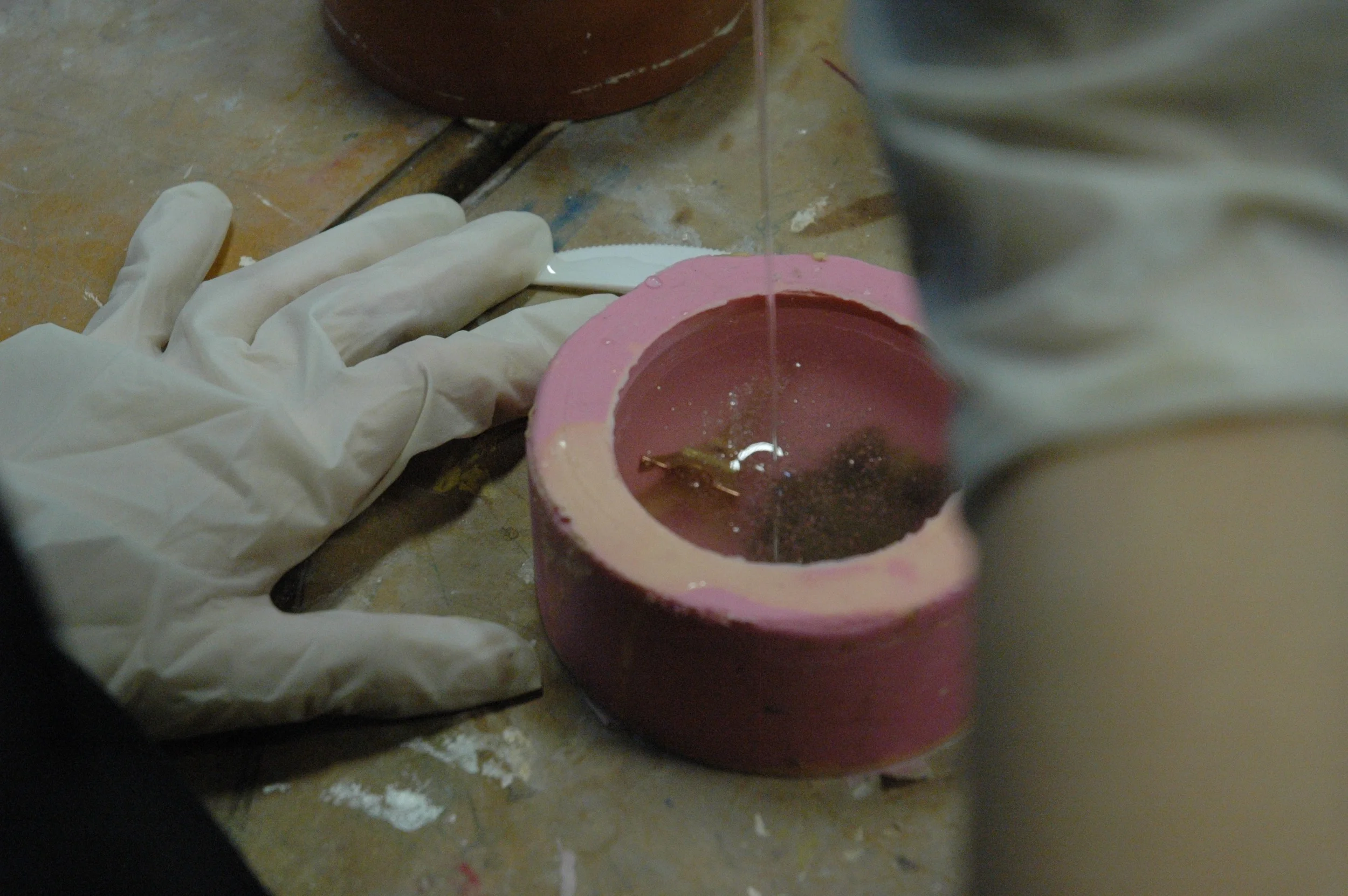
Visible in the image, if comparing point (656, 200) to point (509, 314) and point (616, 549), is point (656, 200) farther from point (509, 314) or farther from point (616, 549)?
point (616, 549)

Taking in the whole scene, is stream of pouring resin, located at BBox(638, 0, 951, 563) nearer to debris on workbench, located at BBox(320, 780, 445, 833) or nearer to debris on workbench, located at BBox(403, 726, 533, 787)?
debris on workbench, located at BBox(403, 726, 533, 787)

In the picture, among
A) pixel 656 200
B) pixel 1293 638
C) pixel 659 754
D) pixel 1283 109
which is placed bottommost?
pixel 659 754

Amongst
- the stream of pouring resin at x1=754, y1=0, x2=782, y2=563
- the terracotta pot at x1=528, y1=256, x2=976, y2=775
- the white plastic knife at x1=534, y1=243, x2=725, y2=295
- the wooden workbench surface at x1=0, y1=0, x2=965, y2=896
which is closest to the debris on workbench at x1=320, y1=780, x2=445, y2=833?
the wooden workbench surface at x1=0, y1=0, x2=965, y2=896

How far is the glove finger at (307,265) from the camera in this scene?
1423 millimetres

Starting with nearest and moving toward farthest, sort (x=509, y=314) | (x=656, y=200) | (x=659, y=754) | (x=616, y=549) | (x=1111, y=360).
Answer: (x=1111, y=360)
(x=616, y=549)
(x=659, y=754)
(x=509, y=314)
(x=656, y=200)

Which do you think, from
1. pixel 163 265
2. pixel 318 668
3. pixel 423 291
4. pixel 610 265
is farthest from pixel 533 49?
pixel 318 668

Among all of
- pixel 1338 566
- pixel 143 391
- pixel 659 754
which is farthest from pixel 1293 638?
pixel 143 391

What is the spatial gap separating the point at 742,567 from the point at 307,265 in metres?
0.82

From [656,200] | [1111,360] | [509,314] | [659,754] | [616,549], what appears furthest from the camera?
[656,200]

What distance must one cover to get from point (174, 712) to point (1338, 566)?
1.07m

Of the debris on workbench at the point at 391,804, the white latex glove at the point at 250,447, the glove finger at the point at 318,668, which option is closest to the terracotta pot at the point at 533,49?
the white latex glove at the point at 250,447

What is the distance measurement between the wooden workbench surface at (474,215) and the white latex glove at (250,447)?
7 cm

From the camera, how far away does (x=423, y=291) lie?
1.50 m

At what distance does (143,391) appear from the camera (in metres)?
1.26
